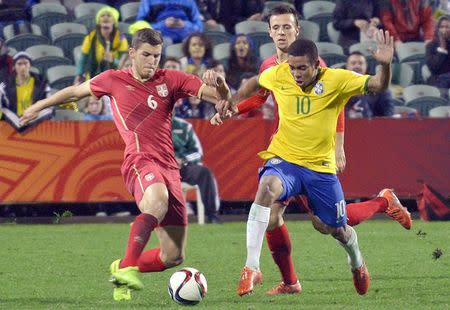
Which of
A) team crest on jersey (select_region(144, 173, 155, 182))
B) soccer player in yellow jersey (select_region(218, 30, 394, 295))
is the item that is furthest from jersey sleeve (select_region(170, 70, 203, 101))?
team crest on jersey (select_region(144, 173, 155, 182))

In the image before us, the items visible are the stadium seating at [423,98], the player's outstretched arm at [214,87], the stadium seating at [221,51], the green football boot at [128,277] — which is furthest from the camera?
the stadium seating at [221,51]

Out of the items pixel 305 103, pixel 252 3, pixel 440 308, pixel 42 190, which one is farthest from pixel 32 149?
pixel 440 308

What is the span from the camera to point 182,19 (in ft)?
66.6

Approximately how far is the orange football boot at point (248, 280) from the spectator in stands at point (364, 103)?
29.6 feet

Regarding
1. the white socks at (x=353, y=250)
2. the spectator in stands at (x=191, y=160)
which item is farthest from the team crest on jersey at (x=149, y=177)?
the spectator in stands at (x=191, y=160)

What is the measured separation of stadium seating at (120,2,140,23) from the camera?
21.4 meters

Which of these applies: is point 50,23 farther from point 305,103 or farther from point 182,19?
point 305,103

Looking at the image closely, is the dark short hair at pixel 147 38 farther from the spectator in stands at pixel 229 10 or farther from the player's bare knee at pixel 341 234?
the spectator in stands at pixel 229 10

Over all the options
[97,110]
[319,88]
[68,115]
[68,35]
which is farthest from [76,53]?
[319,88]

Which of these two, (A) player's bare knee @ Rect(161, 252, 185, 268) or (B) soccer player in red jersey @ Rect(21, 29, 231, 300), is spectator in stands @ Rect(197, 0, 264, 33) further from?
(A) player's bare knee @ Rect(161, 252, 185, 268)

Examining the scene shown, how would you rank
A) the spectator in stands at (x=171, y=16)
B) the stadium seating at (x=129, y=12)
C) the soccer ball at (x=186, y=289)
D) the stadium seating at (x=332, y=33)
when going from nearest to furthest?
the soccer ball at (x=186, y=289)
the spectator in stands at (x=171, y=16)
the stadium seating at (x=129, y=12)
the stadium seating at (x=332, y=33)

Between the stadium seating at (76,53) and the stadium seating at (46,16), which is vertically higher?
the stadium seating at (46,16)

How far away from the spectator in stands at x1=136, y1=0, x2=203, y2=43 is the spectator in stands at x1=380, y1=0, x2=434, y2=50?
3090 mm

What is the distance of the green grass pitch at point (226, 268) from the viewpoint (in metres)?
9.57
